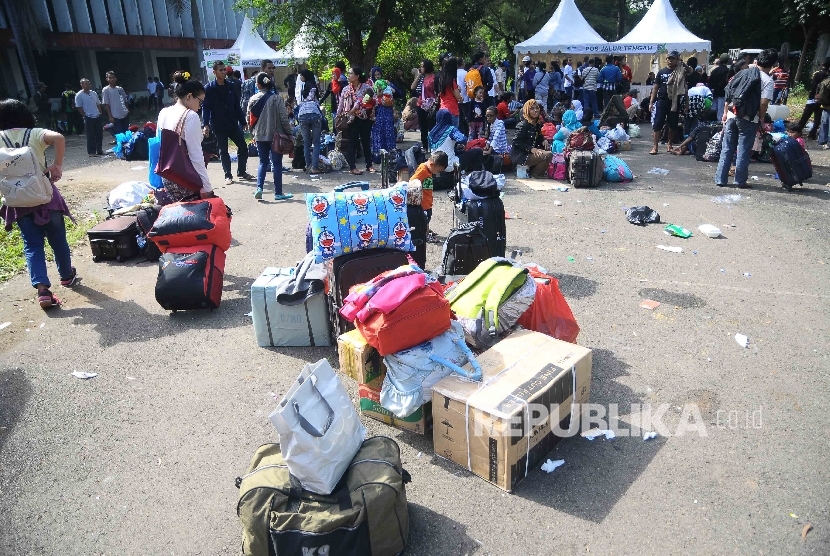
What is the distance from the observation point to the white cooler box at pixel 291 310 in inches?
176

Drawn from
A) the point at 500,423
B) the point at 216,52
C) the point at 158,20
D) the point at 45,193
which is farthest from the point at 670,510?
the point at 158,20

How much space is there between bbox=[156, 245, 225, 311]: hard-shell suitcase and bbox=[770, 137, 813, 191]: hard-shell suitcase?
8.17 metres

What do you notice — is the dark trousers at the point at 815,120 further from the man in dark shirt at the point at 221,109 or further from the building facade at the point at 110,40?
the building facade at the point at 110,40

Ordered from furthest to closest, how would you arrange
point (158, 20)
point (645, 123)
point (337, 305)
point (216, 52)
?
point (158, 20) → point (216, 52) → point (645, 123) → point (337, 305)

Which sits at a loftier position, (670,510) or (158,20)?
(158,20)

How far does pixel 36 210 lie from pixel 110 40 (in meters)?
Result: 28.3

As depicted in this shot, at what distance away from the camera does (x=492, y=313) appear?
3.81m

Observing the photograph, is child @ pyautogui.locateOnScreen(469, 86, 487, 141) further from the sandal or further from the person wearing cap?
the sandal

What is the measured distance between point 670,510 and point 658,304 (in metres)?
2.58

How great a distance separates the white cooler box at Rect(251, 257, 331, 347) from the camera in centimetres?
446

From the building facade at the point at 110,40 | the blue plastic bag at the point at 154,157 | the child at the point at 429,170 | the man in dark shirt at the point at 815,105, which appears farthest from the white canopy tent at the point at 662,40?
the building facade at the point at 110,40

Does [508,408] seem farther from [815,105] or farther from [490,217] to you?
[815,105]

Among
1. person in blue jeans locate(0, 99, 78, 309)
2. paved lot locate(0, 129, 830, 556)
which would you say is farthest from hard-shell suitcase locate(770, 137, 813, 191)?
person in blue jeans locate(0, 99, 78, 309)

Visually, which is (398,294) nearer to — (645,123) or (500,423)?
(500,423)
